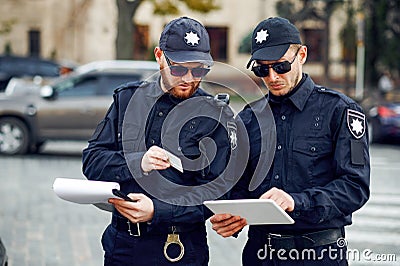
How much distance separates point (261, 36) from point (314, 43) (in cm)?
4125

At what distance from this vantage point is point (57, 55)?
4116 cm

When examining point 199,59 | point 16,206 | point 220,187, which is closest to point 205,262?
point 220,187

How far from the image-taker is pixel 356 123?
3410 mm

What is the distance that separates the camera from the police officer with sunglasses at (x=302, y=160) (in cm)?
335

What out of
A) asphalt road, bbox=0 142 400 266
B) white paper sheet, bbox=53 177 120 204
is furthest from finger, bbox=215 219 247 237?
asphalt road, bbox=0 142 400 266

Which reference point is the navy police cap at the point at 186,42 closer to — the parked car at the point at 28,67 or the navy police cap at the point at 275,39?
the navy police cap at the point at 275,39

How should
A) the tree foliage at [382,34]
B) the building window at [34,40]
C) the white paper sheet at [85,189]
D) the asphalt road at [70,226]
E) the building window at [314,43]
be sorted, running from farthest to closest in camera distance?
the building window at [314,43]
the building window at [34,40]
the tree foliage at [382,34]
the asphalt road at [70,226]
the white paper sheet at [85,189]

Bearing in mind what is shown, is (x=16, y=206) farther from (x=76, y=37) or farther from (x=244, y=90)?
(x=76, y=37)

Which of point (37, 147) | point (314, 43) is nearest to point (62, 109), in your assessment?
point (37, 147)

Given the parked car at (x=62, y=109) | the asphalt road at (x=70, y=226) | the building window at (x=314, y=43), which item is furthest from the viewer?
the building window at (x=314, y=43)

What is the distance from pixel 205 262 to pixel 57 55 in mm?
38398

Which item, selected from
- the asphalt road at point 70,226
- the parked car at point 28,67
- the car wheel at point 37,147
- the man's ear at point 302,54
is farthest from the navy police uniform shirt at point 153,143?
the parked car at point 28,67

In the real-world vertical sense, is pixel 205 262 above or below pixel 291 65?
below

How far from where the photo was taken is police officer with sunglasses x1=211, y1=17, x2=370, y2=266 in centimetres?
335
